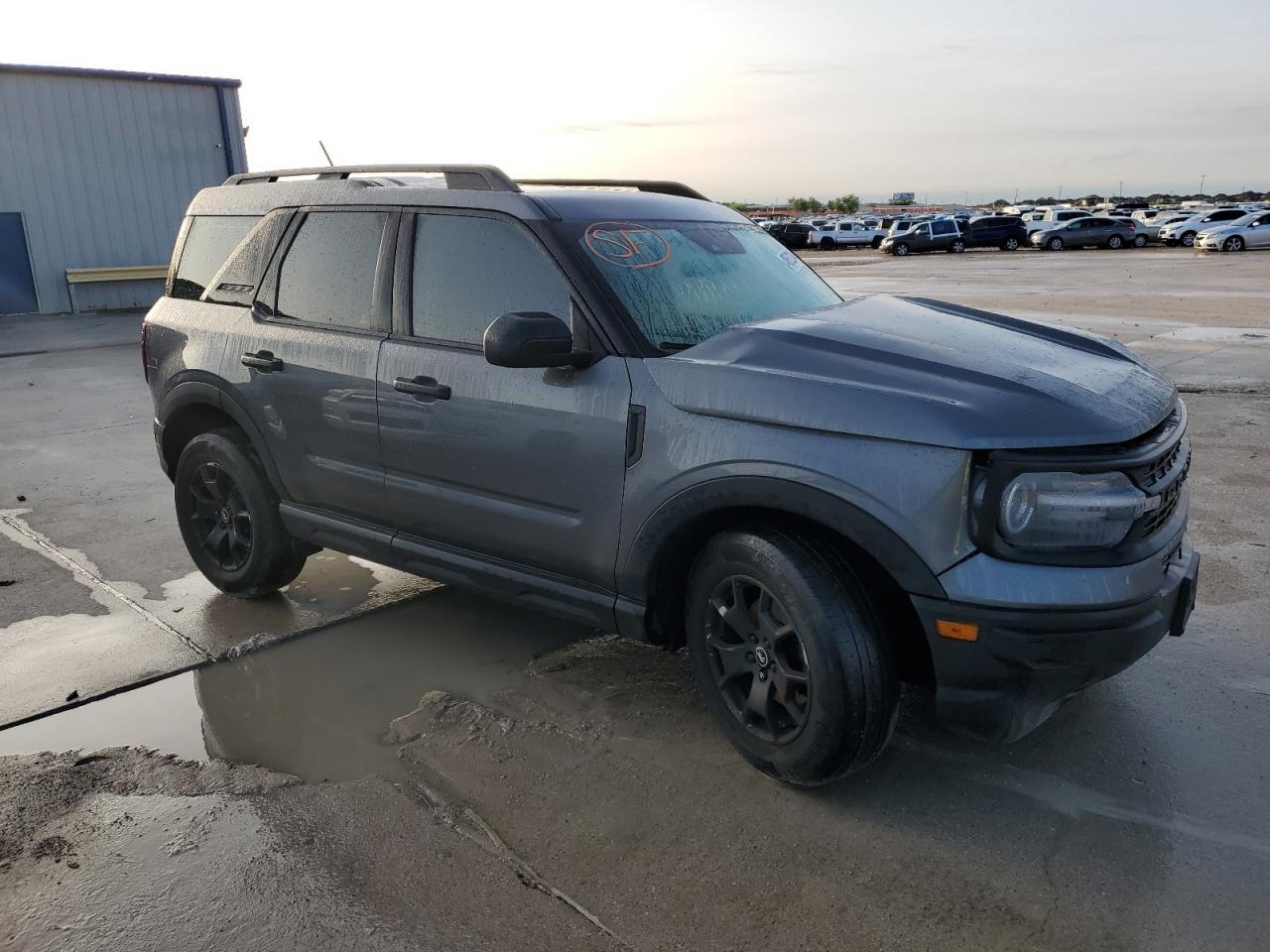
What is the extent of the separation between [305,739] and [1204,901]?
9.18ft

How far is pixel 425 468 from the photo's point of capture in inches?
156

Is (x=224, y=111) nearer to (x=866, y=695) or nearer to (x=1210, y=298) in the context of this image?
(x=1210, y=298)

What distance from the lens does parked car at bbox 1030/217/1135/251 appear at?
128 feet

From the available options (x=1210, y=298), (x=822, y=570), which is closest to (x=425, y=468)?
(x=822, y=570)

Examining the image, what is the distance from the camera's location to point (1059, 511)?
2775mm

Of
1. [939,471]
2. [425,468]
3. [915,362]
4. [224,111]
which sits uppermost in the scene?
[224,111]

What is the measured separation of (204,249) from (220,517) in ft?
4.21

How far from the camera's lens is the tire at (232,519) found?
4.74 meters

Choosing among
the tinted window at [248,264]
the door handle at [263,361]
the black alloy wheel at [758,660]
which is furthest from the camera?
the tinted window at [248,264]

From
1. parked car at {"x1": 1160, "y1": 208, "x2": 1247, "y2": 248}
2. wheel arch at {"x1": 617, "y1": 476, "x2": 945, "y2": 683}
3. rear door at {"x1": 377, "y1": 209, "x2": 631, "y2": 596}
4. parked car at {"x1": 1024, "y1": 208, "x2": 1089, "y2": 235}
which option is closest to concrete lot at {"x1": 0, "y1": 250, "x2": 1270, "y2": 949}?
wheel arch at {"x1": 617, "y1": 476, "x2": 945, "y2": 683}

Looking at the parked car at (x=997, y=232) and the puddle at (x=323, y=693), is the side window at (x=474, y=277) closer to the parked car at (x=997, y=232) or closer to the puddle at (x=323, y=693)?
the puddle at (x=323, y=693)

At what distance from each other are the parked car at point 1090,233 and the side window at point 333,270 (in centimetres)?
3928

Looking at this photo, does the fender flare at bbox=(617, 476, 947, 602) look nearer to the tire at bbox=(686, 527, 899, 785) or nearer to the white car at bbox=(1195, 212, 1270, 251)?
the tire at bbox=(686, 527, 899, 785)

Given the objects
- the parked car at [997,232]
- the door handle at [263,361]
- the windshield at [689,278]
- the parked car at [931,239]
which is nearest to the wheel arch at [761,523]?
the windshield at [689,278]
